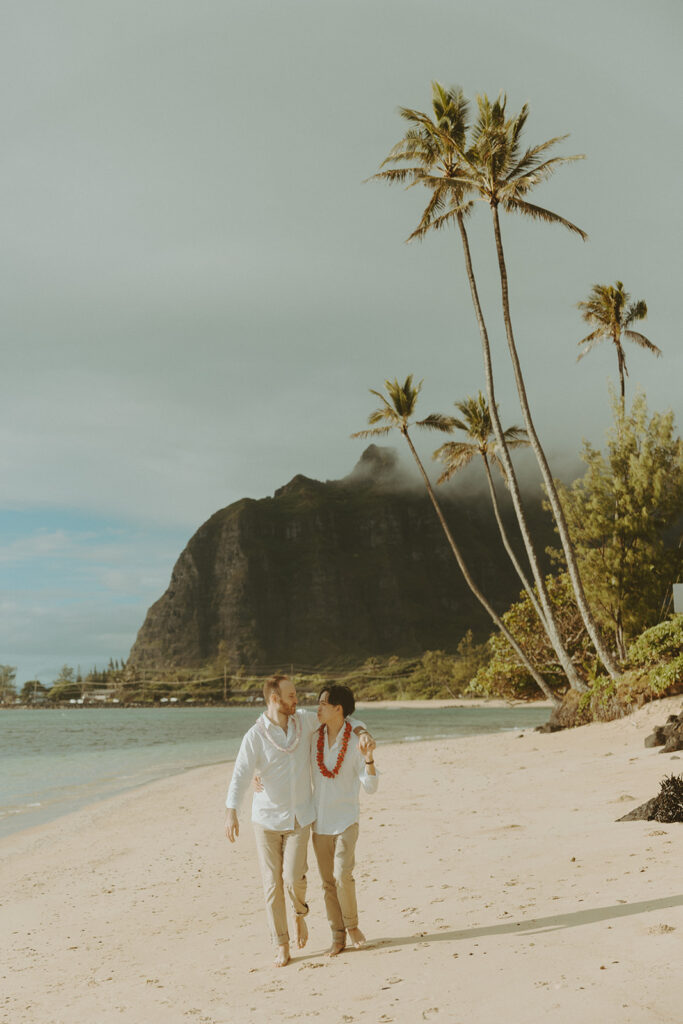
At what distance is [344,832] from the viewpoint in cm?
472

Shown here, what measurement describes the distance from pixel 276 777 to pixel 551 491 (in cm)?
1645

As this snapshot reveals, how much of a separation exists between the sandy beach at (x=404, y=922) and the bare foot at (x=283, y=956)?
7 cm

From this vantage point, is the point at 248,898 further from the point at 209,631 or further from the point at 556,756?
the point at 209,631

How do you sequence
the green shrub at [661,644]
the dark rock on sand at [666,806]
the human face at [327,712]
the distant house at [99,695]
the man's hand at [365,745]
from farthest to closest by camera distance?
1. the distant house at [99,695]
2. the green shrub at [661,644]
3. the dark rock on sand at [666,806]
4. the human face at [327,712]
5. the man's hand at [365,745]

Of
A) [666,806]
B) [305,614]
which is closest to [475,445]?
[666,806]

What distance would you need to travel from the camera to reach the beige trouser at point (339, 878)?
4695 mm

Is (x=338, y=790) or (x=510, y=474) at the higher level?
(x=510, y=474)

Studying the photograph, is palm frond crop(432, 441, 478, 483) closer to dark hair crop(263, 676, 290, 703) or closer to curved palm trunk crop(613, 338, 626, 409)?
curved palm trunk crop(613, 338, 626, 409)

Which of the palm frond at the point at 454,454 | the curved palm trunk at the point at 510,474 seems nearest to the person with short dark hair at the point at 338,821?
the curved palm trunk at the point at 510,474

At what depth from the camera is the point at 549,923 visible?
15.4 feet

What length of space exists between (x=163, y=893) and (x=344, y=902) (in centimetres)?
362

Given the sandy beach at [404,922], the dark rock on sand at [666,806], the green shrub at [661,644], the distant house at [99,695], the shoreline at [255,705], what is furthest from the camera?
the distant house at [99,695]

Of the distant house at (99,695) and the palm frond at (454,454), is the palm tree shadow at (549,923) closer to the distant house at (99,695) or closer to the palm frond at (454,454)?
the palm frond at (454,454)

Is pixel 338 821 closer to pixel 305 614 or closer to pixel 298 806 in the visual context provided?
pixel 298 806
